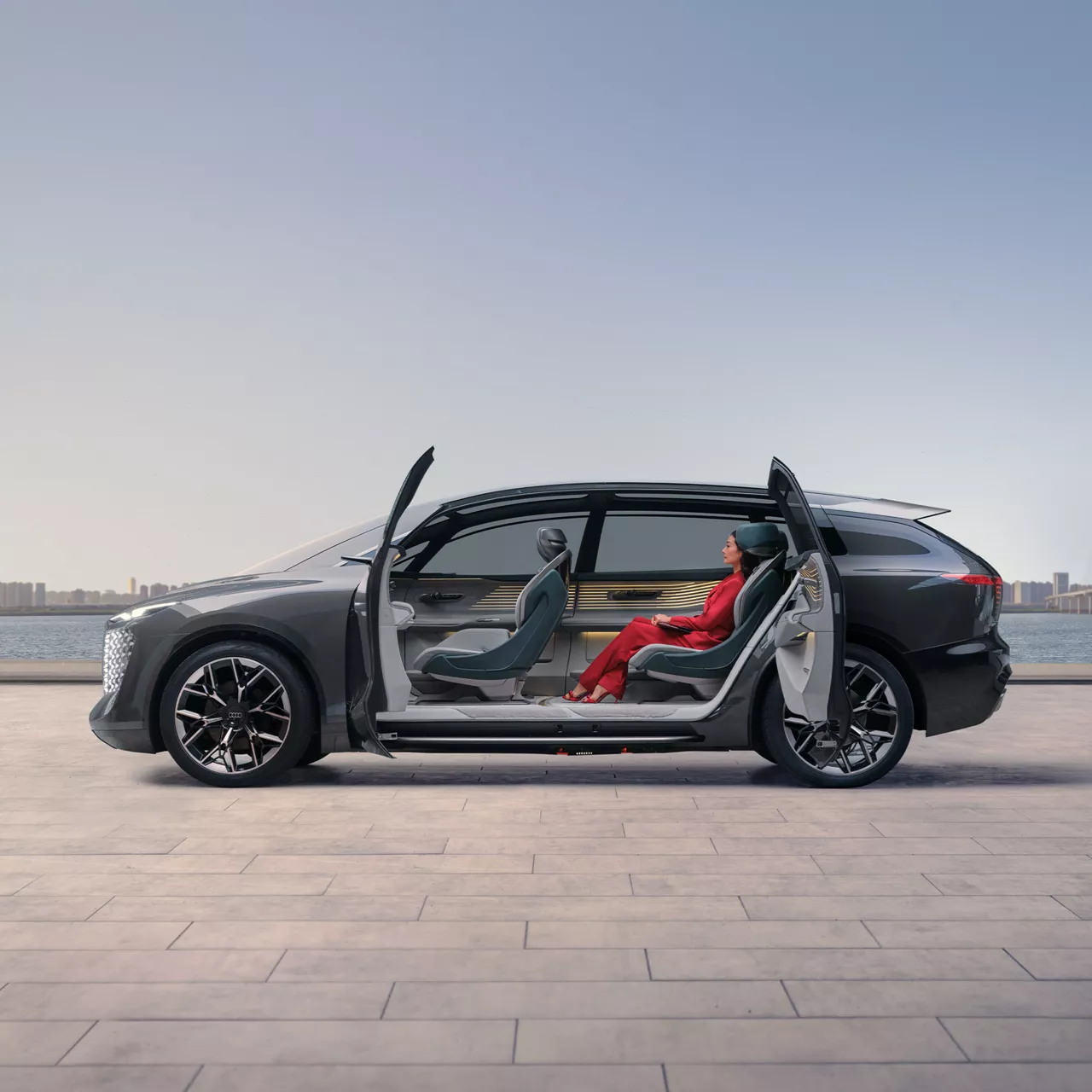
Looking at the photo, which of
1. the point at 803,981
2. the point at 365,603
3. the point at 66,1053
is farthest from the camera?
the point at 365,603

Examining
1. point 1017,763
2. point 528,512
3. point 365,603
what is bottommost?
point 1017,763

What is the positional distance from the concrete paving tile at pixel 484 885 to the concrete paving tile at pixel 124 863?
503mm

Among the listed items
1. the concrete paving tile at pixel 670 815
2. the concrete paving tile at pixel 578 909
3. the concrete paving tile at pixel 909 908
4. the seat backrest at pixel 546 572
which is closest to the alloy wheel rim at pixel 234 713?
the seat backrest at pixel 546 572

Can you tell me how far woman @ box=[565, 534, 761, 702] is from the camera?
6.55 meters

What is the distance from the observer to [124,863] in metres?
4.47

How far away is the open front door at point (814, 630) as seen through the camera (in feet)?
17.9

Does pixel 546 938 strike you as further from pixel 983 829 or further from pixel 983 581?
pixel 983 581

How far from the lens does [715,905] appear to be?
151 inches

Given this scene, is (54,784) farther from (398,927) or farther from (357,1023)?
(357,1023)

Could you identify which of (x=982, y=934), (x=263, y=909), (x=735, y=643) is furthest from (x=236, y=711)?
(x=982, y=934)

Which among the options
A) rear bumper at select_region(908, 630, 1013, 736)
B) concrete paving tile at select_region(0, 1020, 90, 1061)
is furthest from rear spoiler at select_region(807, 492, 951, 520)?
concrete paving tile at select_region(0, 1020, 90, 1061)

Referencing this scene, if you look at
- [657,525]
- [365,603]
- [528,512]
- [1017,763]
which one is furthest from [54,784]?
[1017,763]

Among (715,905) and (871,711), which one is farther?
(871,711)

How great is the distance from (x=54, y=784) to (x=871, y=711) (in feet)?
14.0
